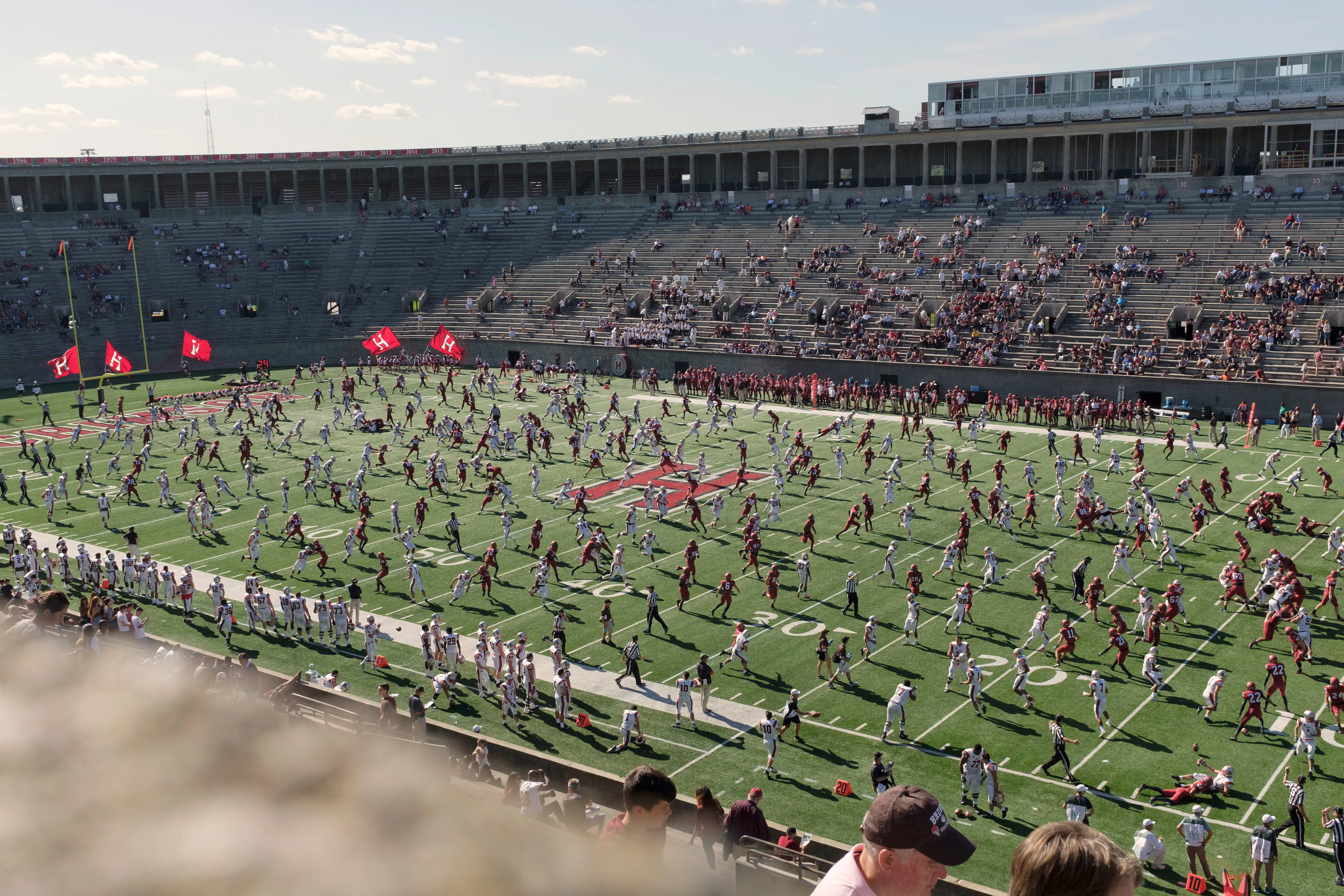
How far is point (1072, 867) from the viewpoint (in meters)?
3.30


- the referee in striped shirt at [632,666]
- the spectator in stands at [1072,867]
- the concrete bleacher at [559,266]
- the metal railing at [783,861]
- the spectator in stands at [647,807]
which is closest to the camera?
the spectator in stands at [1072,867]

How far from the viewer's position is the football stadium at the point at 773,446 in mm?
18469

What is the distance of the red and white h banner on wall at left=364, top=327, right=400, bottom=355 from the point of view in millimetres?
57531

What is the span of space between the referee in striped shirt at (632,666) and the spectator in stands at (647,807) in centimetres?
1528

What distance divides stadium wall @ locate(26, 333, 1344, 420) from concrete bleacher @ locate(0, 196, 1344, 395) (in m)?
0.98

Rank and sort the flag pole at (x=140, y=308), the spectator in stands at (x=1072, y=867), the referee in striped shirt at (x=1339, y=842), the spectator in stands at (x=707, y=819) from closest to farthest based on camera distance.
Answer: the spectator in stands at (x=1072, y=867) → the spectator in stands at (x=707, y=819) → the referee in striped shirt at (x=1339, y=842) → the flag pole at (x=140, y=308)

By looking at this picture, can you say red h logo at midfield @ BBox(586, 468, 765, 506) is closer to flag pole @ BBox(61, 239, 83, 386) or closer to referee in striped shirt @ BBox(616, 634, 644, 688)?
referee in striped shirt @ BBox(616, 634, 644, 688)

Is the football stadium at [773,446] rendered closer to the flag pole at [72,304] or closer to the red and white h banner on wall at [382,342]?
the red and white h banner on wall at [382,342]

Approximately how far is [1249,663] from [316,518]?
2342 cm

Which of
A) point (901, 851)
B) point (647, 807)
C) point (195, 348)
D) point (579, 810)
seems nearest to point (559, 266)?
point (195, 348)

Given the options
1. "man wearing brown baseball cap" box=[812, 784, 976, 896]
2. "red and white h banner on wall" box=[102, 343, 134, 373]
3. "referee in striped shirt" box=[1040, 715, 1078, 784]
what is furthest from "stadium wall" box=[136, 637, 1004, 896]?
"red and white h banner on wall" box=[102, 343, 134, 373]

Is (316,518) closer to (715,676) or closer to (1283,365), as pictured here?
(715,676)

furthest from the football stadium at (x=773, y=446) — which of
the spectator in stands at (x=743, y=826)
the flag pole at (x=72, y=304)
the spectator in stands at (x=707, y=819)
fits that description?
the spectator in stands at (x=707, y=819)

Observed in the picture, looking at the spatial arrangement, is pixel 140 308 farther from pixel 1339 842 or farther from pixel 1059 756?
pixel 1339 842
